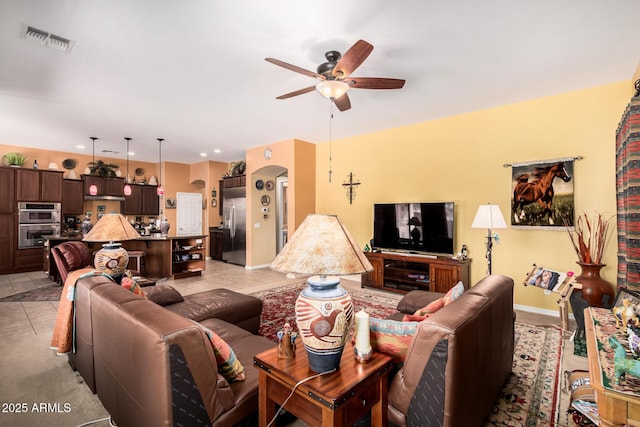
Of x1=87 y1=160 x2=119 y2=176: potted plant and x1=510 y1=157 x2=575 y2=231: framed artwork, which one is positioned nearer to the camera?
x1=510 y1=157 x2=575 y2=231: framed artwork

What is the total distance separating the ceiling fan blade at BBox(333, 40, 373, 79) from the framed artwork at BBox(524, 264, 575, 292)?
10.0 ft

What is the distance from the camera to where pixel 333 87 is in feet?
9.08

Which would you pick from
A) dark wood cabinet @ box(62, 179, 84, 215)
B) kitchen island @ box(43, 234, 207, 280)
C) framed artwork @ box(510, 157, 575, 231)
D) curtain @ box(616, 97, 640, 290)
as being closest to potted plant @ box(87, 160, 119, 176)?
dark wood cabinet @ box(62, 179, 84, 215)

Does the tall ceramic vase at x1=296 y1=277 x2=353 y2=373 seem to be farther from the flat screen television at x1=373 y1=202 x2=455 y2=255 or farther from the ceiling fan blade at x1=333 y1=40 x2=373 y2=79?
the flat screen television at x1=373 y1=202 x2=455 y2=255

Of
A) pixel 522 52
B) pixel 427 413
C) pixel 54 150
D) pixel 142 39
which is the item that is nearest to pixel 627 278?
pixel 522 52

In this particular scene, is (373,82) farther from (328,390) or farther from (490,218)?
(328,390)

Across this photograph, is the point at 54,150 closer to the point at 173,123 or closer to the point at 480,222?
the point at 173,123

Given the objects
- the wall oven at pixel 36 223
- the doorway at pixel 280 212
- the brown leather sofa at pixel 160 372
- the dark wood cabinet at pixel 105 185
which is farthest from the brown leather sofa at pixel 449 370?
the dark wood cabinet at pixel 105 185

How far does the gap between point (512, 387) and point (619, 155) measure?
265cm

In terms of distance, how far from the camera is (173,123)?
4977 millimetres

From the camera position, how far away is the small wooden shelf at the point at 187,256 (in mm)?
5824

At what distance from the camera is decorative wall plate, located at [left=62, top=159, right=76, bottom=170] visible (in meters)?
7.32

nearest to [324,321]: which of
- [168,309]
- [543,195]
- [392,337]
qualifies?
[392,337]

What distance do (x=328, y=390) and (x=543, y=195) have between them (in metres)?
3.93
